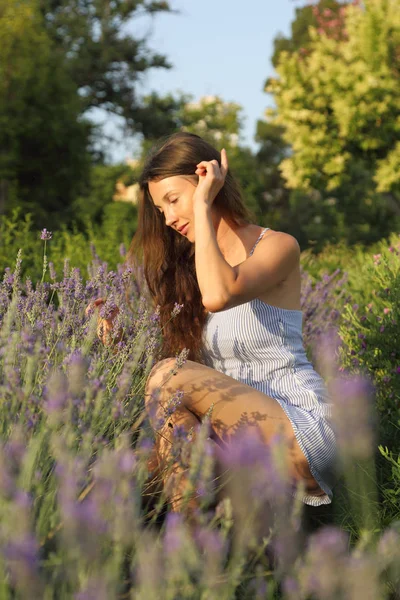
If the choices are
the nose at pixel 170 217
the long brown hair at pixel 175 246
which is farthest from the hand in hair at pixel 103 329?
the nose at pixel 170 217

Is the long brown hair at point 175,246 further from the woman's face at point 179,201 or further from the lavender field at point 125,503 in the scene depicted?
the lavender field at point 125,503

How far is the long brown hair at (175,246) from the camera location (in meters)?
3.06

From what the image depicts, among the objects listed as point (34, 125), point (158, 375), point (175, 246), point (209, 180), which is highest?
point (209, 180)

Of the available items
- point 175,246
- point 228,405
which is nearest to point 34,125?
point 175,246

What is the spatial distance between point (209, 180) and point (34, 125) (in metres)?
13.3

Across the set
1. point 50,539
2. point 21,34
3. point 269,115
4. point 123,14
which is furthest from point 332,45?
point 50,539

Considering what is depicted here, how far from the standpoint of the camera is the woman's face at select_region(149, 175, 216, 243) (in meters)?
2.97

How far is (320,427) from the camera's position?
8.54 ft

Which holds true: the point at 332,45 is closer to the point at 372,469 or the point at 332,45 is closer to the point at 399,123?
the point at 399,123

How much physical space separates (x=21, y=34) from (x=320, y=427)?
1531 cm

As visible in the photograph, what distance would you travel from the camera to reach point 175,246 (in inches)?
133

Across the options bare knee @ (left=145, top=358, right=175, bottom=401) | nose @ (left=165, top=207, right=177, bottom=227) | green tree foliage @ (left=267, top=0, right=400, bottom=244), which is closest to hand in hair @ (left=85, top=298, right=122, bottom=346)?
bare knee @ (left=145, top=358, right=175, bottom=401)

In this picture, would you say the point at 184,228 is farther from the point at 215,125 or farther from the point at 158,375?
the point at 215,125

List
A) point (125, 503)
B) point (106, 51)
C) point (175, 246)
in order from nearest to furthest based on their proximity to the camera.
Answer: point (125, 503) < point (175, 246) < point (106, 51)
